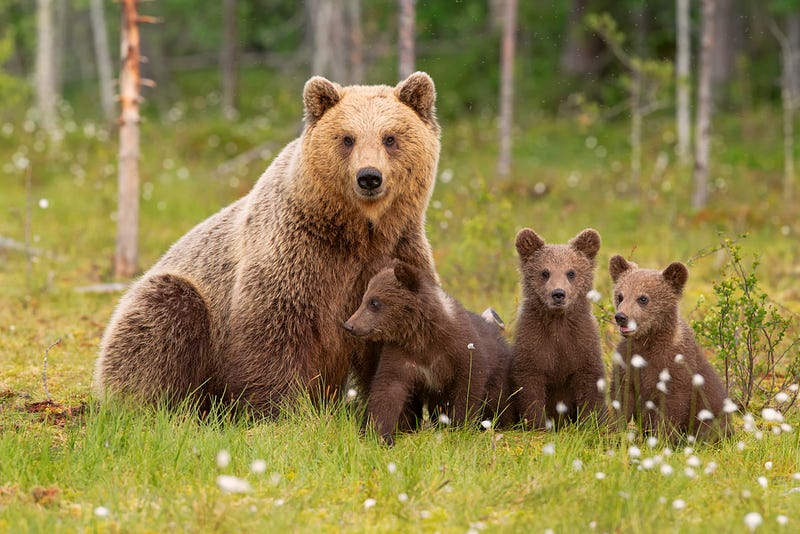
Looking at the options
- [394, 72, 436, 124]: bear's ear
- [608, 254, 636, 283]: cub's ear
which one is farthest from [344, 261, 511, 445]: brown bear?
[394, 72, 436, 124]: bear's ear

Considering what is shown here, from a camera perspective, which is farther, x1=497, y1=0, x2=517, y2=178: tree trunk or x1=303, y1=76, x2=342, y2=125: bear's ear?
x1=497, y1=0, x2=517, y2=178: tree trunk

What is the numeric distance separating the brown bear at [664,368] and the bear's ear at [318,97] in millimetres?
2075

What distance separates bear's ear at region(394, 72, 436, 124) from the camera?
20.5 ft

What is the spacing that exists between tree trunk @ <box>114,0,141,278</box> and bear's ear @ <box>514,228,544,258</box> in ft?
21.9

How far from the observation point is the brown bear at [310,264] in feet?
20.1

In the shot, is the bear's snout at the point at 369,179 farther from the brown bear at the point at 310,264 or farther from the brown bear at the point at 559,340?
the brown bear at the point at 559,340

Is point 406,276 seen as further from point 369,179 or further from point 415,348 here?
point 369,179

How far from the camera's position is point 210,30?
3334cm

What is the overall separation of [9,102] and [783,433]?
46.6ft

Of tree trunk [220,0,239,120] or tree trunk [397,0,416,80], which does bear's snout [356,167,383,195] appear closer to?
tree trunk [397,0,416,80]

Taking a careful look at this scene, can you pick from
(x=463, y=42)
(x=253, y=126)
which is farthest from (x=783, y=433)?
(x=463, y=42)

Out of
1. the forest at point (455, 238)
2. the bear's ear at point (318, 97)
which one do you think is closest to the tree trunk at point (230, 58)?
the forest at point (455, 238)

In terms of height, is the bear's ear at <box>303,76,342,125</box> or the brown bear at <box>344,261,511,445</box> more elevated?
the bear's ear at <box>303,76,342,125</box>

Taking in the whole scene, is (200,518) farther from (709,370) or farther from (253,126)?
(253,126)
